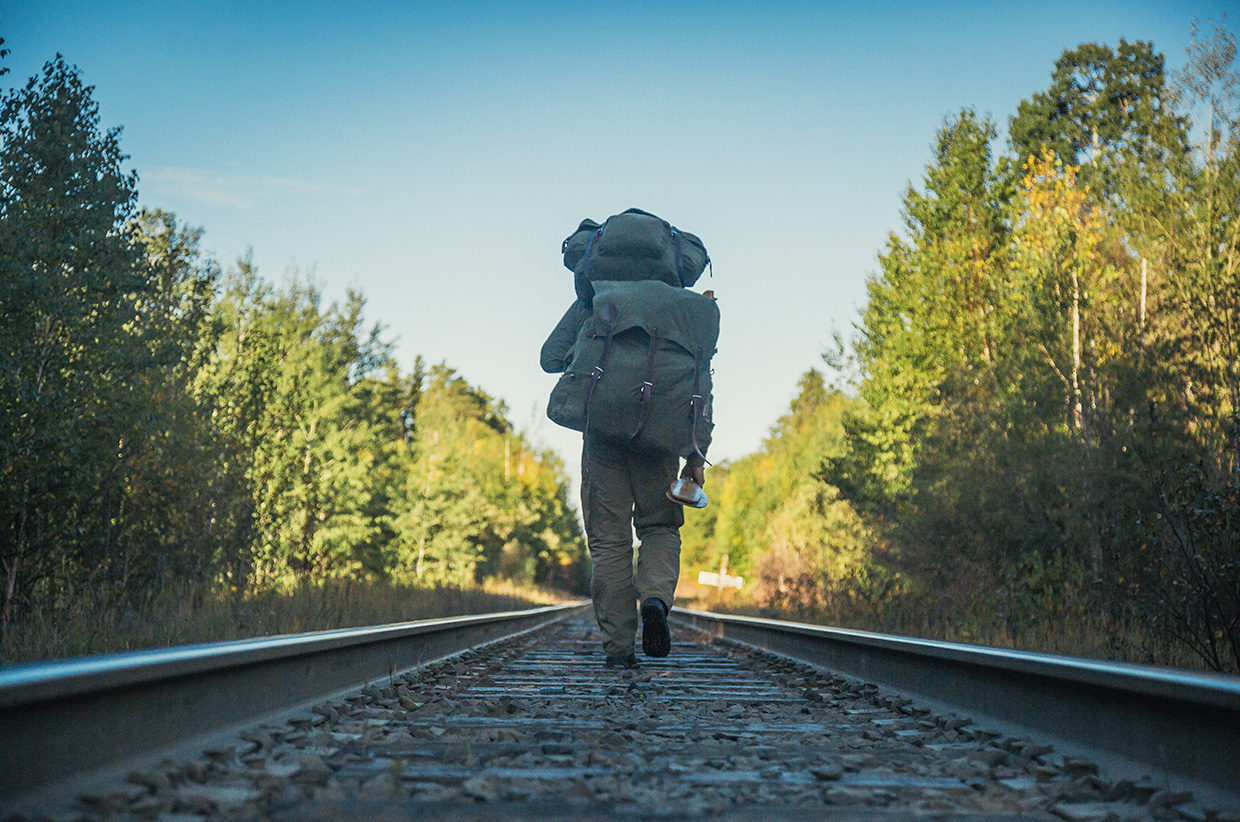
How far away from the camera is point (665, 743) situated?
2963mm

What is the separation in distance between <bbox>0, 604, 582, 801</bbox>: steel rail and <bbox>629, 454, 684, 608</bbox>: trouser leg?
75.1 inches

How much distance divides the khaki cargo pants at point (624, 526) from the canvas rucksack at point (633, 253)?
0.98m

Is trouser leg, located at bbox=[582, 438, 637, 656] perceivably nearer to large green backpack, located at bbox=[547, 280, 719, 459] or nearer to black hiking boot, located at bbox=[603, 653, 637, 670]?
black hiking boot, located at bbox=[603, 653, 637, 670]

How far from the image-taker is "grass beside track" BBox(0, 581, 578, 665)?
578cm

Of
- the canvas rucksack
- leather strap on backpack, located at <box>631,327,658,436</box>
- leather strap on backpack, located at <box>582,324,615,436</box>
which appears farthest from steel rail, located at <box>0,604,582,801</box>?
the canvas rucksack

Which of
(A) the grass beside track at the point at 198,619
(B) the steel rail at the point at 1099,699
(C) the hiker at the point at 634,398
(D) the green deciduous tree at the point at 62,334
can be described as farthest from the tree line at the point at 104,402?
(B) the steel rail at the point at 1099,699

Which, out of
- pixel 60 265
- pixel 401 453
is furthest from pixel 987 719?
pixel 401 453

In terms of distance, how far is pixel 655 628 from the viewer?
5.73 m

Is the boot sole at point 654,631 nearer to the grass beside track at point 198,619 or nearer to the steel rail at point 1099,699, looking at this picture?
the steel rail at point 1099,699

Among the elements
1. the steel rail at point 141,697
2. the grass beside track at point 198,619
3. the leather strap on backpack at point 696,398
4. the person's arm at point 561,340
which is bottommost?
the grass beside track at point 198,619

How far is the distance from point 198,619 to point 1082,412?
A: 984 cm

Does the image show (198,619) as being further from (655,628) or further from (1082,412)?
(1082,412)

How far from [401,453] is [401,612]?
28227 millimetres

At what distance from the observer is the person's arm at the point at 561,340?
600 centimetres
